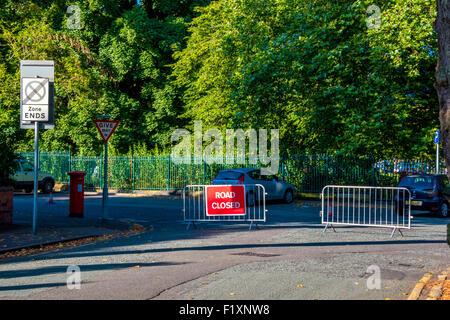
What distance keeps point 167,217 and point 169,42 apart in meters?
22.7

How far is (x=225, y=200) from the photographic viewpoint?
43.3ft

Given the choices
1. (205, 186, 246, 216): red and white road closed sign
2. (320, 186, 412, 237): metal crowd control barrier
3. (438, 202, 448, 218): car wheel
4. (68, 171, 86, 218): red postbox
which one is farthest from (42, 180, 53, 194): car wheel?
(438, 202, 448, 218): car wheel

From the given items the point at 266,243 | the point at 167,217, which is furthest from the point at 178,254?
the point at 167,217

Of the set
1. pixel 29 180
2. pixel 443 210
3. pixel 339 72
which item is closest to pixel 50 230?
pixel 443 210

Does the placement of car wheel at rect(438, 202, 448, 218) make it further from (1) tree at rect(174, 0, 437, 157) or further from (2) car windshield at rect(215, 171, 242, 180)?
(2) car windshield at rect(215, 171, 242, 180)

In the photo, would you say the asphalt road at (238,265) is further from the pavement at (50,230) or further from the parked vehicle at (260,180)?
the parked vehicle at (260,180)

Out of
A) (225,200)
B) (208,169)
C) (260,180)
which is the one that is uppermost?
(208,169)

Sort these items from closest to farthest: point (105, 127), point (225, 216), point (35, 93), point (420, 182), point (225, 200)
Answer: point (35, 93)
point (225, 200)
point (105, 127)
point (225, 216)
point (420, 182)

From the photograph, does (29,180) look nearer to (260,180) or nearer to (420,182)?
(260,180)

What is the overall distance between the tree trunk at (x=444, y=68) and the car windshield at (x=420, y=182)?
1289 centimetres

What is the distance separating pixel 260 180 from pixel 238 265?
46.3ft

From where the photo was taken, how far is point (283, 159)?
28109 millimetres

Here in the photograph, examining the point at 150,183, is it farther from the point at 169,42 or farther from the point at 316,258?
the point at 316,258

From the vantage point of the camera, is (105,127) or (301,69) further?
(301,69)
